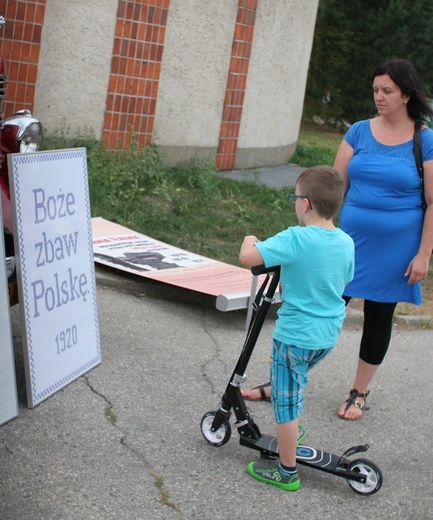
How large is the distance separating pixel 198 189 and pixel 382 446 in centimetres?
533

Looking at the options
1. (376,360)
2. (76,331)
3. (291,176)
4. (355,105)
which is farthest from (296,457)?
(355,105)

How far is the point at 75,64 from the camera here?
359 inches

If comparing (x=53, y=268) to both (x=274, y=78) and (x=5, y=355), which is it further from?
(x=274, y=78)

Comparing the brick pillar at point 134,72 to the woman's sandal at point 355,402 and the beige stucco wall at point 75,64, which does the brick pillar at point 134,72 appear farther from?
the woman's sandal at point 355,402

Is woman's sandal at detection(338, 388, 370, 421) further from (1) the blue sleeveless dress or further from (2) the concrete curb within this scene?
(2) the concrete curb

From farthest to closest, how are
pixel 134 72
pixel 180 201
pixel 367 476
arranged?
pixel 134 72, pixel 180 201, pixel 367 476

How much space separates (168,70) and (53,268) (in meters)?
5.95

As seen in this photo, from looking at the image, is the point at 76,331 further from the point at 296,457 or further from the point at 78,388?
the point at 296,457

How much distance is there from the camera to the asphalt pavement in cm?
364

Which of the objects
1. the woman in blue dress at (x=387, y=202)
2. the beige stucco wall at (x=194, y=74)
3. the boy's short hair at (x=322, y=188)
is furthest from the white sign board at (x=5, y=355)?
the beige stucco wall at (x=194, y=74)

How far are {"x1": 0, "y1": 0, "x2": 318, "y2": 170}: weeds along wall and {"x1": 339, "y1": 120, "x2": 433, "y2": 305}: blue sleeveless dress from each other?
4848 millimetres

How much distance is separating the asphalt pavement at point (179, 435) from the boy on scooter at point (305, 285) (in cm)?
37

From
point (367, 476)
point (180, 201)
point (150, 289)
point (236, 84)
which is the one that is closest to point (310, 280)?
point (367, 476)

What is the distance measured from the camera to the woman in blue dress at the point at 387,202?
14.8ft
